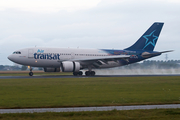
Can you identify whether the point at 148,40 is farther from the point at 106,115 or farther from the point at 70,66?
the point at 106,115

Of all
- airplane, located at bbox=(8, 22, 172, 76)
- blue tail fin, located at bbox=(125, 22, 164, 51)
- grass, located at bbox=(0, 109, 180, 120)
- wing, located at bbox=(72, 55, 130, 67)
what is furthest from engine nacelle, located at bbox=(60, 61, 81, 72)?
grass, located at bbox=(0, 109, 180, 120)

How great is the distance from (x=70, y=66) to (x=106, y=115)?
2938 cm

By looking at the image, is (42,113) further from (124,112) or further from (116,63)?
(116,63)

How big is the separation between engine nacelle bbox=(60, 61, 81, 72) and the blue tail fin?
1409 cm

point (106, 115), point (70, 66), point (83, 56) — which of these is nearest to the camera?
point (106, 115)

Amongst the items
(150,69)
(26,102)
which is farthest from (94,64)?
(26,102)

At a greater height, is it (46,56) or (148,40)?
(148,40)

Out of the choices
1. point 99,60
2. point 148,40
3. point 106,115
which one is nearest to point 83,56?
point 99,60

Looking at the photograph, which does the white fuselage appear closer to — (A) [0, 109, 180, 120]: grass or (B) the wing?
(B) the wing

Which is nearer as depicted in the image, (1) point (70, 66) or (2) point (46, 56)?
(1) point (70, 66)

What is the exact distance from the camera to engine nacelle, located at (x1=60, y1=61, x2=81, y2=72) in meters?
39.2

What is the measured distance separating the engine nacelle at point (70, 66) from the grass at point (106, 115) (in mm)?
28533

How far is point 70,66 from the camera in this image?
39.5m

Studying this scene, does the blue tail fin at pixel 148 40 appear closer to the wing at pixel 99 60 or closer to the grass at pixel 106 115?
the wing at pixel 99 60
